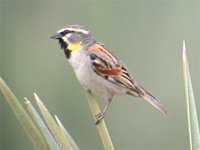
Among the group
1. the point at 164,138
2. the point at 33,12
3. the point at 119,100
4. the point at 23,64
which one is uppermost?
the point at 33,12

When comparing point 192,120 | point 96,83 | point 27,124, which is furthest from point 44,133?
point 96,83

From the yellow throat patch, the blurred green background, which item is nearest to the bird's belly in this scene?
the yellow throat patch

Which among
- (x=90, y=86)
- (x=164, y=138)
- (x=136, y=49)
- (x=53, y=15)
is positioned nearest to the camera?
(x=90, y=86)

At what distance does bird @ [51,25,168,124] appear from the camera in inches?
110

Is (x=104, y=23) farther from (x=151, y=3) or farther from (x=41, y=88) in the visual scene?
(x=41, y=88)

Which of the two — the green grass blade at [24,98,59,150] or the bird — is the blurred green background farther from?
the green grass blade at [24,98,59,150]

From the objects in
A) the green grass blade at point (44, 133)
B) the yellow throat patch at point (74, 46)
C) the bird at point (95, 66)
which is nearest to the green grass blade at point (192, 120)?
the green grass blade at point (44, 133)

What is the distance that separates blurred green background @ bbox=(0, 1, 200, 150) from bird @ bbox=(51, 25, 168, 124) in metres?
1.41

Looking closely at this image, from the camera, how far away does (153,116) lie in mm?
4664

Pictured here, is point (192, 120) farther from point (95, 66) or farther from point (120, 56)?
point (120, 56)

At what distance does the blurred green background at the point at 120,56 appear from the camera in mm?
4574

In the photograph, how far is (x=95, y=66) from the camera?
9.27 ft

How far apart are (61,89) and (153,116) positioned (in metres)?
0.73

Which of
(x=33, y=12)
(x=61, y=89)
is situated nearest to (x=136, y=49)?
(x=61, y=89)
